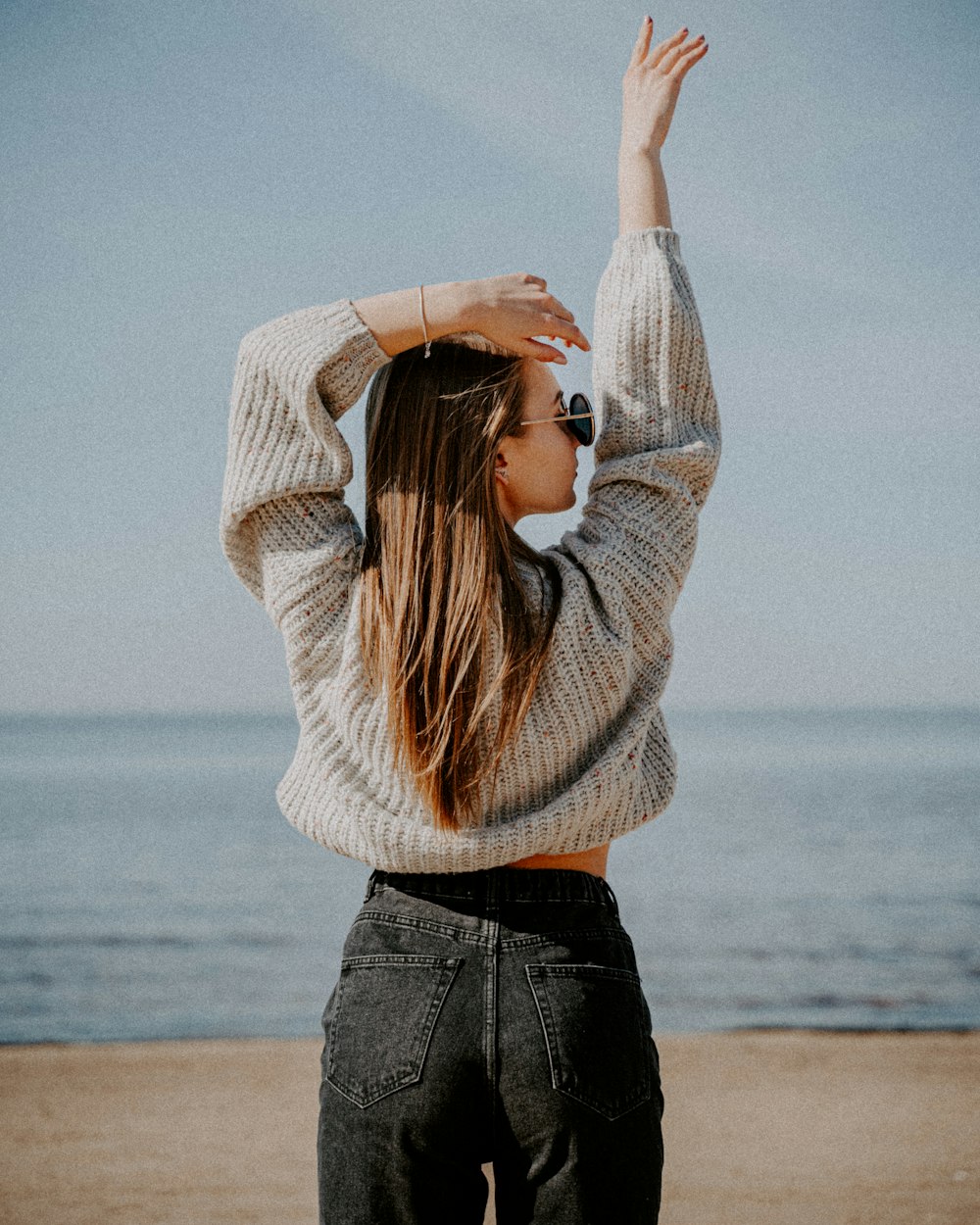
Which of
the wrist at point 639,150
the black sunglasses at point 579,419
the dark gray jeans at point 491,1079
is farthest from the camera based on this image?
the wrist at point 639,150

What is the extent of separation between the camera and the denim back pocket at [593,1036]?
1417mm

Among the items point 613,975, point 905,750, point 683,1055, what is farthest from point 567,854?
point 905,750

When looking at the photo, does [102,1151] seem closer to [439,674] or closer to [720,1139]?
[720,1139]

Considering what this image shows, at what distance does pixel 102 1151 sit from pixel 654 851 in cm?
911

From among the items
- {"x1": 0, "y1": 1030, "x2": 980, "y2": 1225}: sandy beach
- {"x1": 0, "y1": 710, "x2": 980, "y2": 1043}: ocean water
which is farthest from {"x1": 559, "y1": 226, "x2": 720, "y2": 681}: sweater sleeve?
{"x1": 0, "y1": 710, "x2": 980, "y2": 1043}: ocean water

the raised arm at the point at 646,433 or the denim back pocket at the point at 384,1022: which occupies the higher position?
the raised arm at the point at 646,433

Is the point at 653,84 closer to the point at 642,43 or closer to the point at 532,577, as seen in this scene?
the point at 642,43

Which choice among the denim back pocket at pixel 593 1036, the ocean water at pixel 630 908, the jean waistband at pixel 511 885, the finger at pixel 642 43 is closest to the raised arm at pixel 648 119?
the finger at pixel 642 43

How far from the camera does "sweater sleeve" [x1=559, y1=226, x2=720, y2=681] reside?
1.59 meters

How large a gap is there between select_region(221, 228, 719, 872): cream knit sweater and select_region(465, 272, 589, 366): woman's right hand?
0.13 meters

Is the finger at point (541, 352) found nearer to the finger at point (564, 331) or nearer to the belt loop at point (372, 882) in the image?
the finger at point (564, 331)

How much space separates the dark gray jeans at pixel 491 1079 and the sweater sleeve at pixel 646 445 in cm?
Result: 47

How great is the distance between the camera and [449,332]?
1611mm

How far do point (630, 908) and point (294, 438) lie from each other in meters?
8.48
